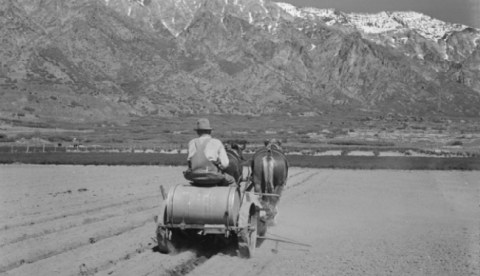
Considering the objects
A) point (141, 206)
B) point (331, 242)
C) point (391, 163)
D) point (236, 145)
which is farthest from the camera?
point (391, 163)

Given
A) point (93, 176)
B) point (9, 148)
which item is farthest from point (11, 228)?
point (9, 148)

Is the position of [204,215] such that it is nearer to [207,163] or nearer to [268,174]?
[207,163]

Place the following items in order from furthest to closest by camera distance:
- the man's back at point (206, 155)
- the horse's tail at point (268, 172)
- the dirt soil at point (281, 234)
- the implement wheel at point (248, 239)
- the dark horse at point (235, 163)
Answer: the horse's tail at point (268, 172) < the dark horse at point (235, 163) < the man's back at point (206, 155) < the implement wheel at point (248, 239) < the dirt soil at point (281, 234)

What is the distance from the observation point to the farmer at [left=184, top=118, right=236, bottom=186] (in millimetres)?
12281

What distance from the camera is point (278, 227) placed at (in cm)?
1711

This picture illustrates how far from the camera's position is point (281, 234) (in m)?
15.9

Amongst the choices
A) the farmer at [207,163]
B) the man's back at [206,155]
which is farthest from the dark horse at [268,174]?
the man's back at [206,155]

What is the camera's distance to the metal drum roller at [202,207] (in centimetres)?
1209

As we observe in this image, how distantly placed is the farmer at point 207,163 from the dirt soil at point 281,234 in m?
1.61

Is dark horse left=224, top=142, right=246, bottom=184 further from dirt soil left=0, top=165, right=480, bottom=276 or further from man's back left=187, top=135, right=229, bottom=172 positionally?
man's back left=187, top=135, right=229, bottom=172

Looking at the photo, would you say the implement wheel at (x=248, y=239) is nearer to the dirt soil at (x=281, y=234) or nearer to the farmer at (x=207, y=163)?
the dirt soil at (x=281, y=234)

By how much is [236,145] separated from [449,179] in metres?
26.6

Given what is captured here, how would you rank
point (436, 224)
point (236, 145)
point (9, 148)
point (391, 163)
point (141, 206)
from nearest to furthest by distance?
point (236, 145), point (436, 224), point (141, 206), point (391, 163), point (9, 148)

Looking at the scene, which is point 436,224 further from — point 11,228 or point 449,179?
point 449,179
